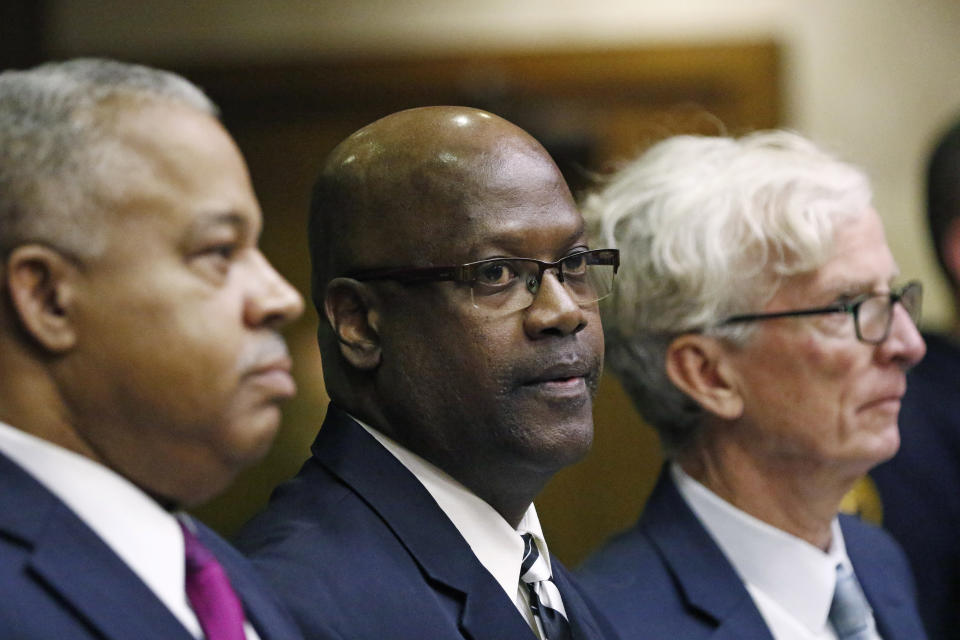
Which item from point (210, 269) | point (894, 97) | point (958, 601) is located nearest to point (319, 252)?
point (210, 269)

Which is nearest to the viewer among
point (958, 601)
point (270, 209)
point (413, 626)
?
point (413, 626)

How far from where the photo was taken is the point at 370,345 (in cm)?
183

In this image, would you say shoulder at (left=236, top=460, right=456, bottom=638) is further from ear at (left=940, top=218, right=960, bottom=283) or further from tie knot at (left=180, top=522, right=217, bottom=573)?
ear at (left=940, top=218, right=960, bottom=283)

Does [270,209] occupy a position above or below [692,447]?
below

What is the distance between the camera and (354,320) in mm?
1849

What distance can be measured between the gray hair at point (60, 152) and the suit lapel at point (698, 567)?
1.44m

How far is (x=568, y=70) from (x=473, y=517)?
3431 millimetres

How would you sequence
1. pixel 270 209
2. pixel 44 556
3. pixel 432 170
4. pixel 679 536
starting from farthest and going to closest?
pixel 270 209, pixel 679 536, pixel 432 170, pixel 44 556

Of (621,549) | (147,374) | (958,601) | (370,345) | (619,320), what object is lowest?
(958,601)

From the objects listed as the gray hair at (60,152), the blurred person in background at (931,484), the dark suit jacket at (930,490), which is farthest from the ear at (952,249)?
the gray hair at (60,152)

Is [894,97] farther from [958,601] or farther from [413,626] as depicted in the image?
[413,626]

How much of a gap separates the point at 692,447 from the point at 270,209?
2.80 metres

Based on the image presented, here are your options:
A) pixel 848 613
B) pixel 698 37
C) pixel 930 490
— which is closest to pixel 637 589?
pixel 848 613

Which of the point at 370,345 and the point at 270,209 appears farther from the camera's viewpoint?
the point at 270,209
